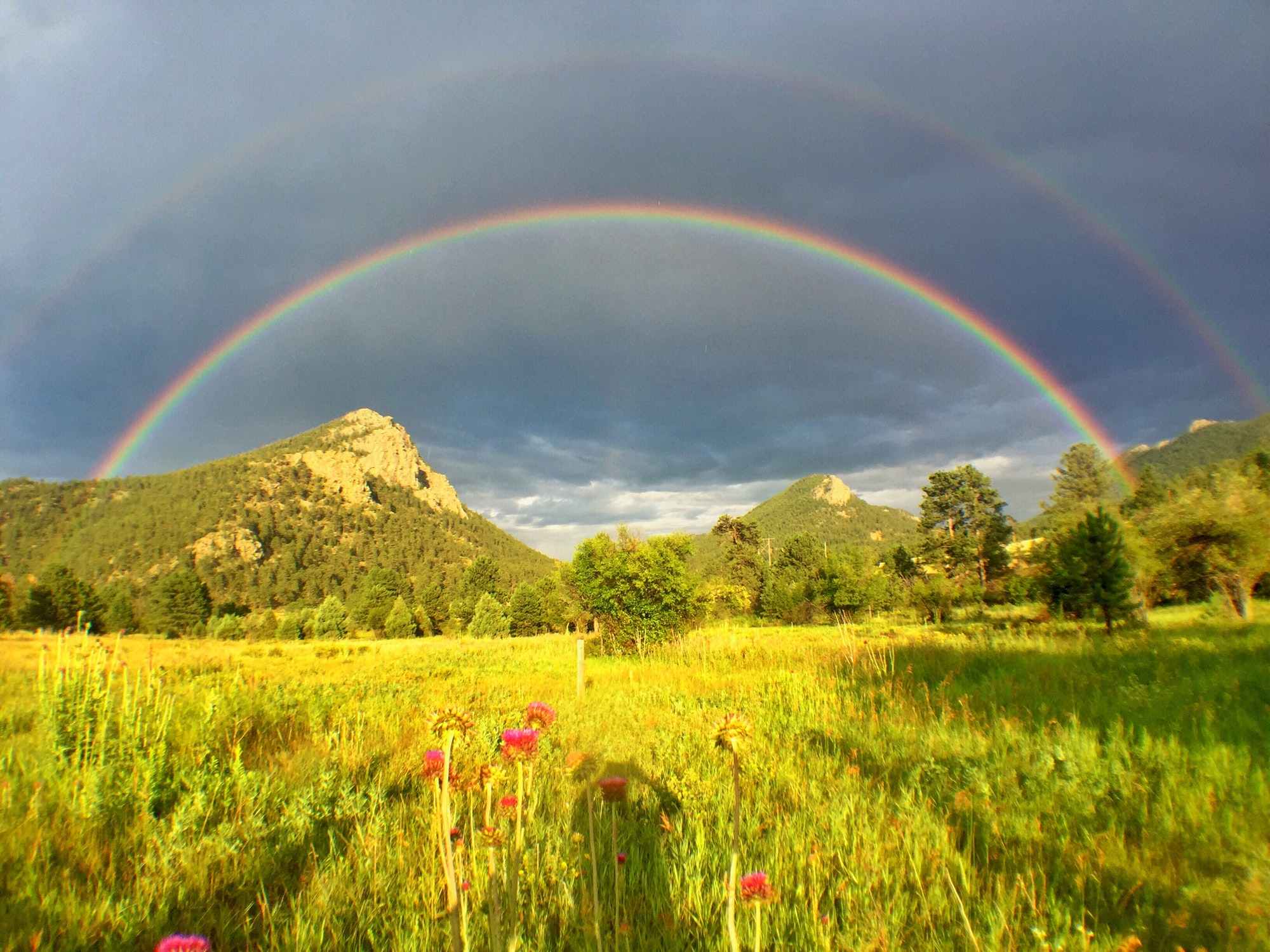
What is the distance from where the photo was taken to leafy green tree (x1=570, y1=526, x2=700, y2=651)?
24.6 metres

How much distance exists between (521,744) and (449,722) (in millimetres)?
288

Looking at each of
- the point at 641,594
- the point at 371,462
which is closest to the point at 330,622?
the point at 641,594

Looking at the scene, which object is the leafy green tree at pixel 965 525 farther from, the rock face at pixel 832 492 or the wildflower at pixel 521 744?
the rock face at pixel 832 492

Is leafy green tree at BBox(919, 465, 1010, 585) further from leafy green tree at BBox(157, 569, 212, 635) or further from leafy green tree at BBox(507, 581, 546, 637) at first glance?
leafy green tree at BBox(157, 569, 212, 635)

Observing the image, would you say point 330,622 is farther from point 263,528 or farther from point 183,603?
point 263,528

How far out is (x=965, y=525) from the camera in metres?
57.0

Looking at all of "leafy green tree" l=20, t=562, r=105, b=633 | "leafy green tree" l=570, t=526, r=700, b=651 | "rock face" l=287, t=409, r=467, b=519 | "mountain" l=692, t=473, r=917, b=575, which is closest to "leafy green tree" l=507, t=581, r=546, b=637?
"leafy green tree" l=570, t=526, r=700, b=651

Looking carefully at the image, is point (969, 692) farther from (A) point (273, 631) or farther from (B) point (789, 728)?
(A) point (273, 631)

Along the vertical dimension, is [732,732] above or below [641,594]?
above

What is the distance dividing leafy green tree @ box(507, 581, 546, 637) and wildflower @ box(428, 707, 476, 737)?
53.9 m

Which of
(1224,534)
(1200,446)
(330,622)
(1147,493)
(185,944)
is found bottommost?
(330,622)

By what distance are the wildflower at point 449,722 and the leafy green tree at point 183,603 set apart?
73.1 meters

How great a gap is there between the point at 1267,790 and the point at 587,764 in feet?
15.0

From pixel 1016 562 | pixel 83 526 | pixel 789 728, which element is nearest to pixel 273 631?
pixel 789 728
